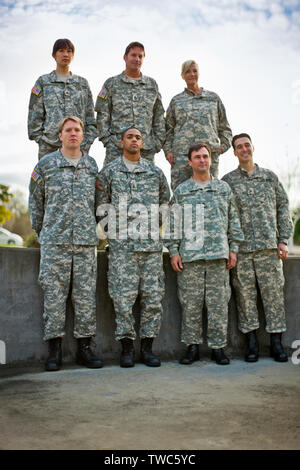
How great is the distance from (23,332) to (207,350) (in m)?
1.78

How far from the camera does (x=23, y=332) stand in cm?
431

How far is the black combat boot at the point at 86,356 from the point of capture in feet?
13.7

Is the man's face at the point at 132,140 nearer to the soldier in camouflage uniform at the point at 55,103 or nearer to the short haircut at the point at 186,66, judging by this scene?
the soldier in camouflage uniform at the point at 55,103

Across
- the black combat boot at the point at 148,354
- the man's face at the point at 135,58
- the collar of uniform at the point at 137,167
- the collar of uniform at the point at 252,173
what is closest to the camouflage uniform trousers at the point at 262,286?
Answer: the collar of uniform at the point at 252,173

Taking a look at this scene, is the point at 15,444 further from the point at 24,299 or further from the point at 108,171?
the point at 108,171

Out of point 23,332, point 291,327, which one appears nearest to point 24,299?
point 23,332

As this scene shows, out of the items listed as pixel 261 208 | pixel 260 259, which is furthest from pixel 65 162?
pixel 260 259

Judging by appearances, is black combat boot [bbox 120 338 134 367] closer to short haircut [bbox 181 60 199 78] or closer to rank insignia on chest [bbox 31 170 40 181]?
rank insignia on chest [bbox 31 170 40 181]

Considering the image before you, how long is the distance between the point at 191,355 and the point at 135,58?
2.97 meters

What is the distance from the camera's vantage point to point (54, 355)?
4.15 meters

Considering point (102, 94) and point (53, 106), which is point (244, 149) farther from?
point (53, 106)

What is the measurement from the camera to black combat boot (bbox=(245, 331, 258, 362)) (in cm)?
458

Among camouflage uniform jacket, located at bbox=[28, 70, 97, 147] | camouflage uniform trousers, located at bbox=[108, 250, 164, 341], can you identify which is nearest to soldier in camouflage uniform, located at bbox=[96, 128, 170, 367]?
camouflage uniform trousers, located at bbox=[108, 250, 164, 341]

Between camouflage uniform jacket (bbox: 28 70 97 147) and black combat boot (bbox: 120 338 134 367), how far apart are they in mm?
1927
